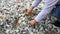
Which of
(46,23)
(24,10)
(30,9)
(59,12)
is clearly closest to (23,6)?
(24,10)

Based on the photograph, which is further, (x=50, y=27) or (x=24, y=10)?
(x=24, y=10)

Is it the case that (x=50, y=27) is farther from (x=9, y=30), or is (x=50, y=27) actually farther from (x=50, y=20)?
(x=9, y=30)

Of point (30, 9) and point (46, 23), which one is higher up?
point (30, 9)

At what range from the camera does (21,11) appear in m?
1.55

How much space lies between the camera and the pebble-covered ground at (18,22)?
1.38 metres

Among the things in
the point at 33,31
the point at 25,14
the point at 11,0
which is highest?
the point at 11,0

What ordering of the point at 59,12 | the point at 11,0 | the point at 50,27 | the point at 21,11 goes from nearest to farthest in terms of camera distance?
the point at 59,12 → the point at 50,27 → the point at 21,11 → the point at 11,0

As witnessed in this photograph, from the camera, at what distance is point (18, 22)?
1434mm

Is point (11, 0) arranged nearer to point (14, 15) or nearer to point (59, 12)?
point (14, 15)

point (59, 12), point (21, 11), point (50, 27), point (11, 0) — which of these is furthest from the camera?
point (11, 0)

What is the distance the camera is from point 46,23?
4.79 feet

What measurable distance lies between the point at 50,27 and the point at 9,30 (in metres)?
0.37

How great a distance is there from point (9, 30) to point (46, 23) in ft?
1.16

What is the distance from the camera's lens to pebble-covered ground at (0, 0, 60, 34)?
1380 mm
